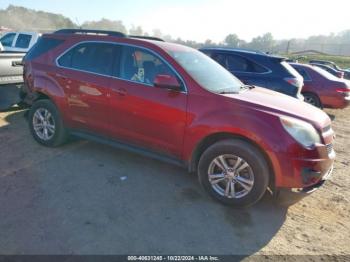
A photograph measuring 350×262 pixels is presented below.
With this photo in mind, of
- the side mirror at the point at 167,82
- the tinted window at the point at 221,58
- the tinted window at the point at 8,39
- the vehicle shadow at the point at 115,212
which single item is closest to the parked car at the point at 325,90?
the tinted window at the point at 221,58

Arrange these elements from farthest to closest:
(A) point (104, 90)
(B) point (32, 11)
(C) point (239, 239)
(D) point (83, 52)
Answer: (B) point (32, 11)
(D) point (83, 52)
(A) point (104, 90)
(C) point (239, 239)

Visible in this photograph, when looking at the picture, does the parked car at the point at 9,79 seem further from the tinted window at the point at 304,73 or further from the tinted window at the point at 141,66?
the tinted window at the point at 304,73

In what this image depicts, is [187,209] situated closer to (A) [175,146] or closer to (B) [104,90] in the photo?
(A) [175,146]

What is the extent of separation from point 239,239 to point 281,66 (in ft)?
16.9

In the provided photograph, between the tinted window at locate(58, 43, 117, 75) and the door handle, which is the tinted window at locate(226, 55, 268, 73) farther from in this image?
the door handle

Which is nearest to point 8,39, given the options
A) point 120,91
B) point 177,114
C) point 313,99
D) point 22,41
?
point 22,41

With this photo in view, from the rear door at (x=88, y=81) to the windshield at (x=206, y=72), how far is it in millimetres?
1019

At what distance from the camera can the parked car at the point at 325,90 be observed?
→ 9297 millimetres

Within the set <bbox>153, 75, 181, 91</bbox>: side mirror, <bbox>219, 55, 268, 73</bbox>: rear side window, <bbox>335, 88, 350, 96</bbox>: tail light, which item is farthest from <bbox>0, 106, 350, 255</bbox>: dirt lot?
<bbox>335, 88, 350, 96</bbox>: tail light

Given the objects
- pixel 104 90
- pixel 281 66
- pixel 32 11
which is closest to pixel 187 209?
pixel 104 90

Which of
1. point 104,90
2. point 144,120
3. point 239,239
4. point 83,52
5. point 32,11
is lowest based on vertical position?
point 239,239

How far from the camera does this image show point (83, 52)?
4664 millimetres

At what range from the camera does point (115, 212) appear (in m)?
3.38

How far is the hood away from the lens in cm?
345
